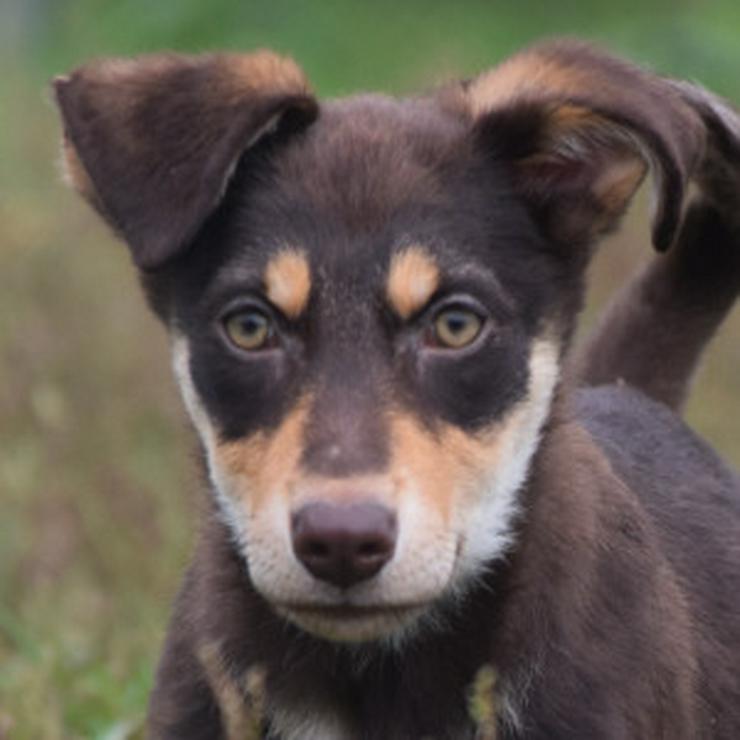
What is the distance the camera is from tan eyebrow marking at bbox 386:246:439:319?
236 inches

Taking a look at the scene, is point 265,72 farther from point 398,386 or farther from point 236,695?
point 236,695

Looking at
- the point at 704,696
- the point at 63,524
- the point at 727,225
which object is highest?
the point at 727,225

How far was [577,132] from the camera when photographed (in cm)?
638

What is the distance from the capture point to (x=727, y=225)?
7.66 m

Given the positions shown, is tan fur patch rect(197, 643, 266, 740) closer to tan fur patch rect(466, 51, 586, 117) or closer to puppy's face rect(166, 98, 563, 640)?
puppy's face rect(166, 98, 563, 640)

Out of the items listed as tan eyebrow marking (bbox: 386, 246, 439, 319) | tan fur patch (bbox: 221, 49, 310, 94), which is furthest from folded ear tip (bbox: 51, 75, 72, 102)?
tan eyebrow marking (bbox: 386, 246, 439, 319)

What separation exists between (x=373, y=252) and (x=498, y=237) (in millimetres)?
305

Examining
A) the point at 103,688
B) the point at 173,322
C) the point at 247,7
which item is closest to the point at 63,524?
the point at 103,688

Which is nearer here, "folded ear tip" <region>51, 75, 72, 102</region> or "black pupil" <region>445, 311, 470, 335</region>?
"black pupil" <region>445, 311, 470, 335</region>

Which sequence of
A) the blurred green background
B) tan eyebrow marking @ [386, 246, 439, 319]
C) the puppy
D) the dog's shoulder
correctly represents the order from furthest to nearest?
the blurred green background
the dog's shoulder
tan eyebrow marking @ [386, 246, 439, 319]
the puppy

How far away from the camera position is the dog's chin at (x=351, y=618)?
5.87 m

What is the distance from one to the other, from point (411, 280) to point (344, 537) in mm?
595

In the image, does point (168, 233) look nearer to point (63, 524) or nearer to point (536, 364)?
point (536, 364)

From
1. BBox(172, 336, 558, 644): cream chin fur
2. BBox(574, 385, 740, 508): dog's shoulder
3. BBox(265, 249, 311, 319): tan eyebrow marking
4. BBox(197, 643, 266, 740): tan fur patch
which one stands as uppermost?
BBox(265, 249, 311, 319): tan eyebrow marking
